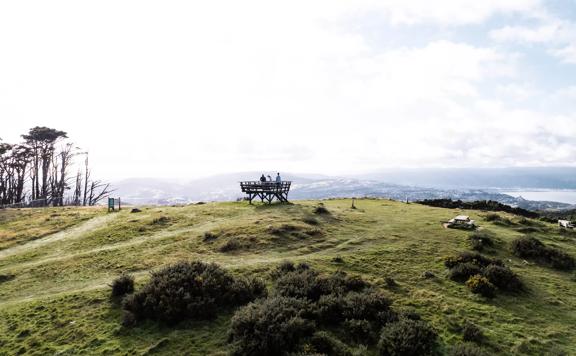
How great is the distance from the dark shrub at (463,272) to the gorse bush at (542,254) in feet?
23.7

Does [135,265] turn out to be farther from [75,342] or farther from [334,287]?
[334,287]

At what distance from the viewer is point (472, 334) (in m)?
15.2

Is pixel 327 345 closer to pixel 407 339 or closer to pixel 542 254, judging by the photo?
pixel 407 339

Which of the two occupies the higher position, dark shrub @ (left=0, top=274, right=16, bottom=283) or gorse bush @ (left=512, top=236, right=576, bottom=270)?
gorse bush @ (left=512, top=236, right=576, bottom=270)

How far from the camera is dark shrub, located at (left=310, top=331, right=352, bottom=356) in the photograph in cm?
1345

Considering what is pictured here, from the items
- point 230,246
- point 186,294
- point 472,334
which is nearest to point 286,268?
point 186,294

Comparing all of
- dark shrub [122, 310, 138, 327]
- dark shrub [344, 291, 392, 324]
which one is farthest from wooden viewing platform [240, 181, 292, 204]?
dark shrub [122, 310, 138, 327]

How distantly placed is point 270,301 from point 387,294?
5877 millimetres

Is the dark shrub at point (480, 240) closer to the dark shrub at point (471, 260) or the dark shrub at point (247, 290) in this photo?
the dark shrub at point (471, 260)

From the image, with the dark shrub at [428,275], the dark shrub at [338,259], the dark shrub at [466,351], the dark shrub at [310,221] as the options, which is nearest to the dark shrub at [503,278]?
the dark shrub at [428,275]

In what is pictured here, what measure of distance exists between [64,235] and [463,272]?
3388 cm

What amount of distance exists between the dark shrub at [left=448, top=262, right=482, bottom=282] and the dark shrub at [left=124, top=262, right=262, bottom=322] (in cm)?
1135

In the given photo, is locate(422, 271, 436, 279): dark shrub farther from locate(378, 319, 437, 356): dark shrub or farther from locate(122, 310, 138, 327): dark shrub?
locate(122, 310, 138, 327): dark shrub

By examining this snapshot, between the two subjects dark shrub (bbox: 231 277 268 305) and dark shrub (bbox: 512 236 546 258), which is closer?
dark shrub (bbox: 231 277 268 305)
